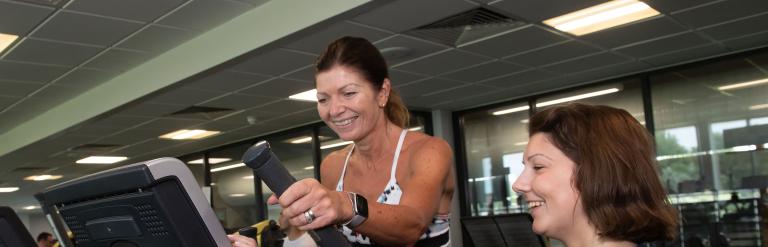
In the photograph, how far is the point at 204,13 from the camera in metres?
4.30

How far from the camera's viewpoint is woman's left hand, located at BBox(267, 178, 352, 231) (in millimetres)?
775

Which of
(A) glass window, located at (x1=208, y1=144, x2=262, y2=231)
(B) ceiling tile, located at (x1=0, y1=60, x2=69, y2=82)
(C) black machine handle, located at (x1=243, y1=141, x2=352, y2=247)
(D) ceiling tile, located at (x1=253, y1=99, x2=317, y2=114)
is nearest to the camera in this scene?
(C) black machine handle, located at (x1=243, y1=141, x2=352, y2=247)

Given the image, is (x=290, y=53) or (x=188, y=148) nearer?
(x=290, y=53)

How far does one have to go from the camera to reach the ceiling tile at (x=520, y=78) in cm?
625

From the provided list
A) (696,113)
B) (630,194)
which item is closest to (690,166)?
(696,113)

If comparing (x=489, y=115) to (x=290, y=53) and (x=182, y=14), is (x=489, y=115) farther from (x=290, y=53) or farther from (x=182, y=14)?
(x=182, y=14)

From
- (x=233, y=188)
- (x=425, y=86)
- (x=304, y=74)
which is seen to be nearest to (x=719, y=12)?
(x=425, y=86)

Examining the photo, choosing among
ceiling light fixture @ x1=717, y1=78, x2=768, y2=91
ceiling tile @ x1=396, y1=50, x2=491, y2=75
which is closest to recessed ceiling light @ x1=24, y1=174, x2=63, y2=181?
ceiling tile @ x1=396, y1=50, x2=491, y2=75

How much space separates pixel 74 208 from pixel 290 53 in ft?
13.4

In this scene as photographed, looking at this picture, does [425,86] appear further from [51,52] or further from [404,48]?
[51,52]

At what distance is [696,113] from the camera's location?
6.22m

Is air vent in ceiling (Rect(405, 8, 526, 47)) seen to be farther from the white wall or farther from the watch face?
the watch face

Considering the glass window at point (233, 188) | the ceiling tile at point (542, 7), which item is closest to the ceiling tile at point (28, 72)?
the ceiling tile at point (542, 7)

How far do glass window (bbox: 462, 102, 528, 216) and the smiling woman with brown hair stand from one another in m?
6.40
